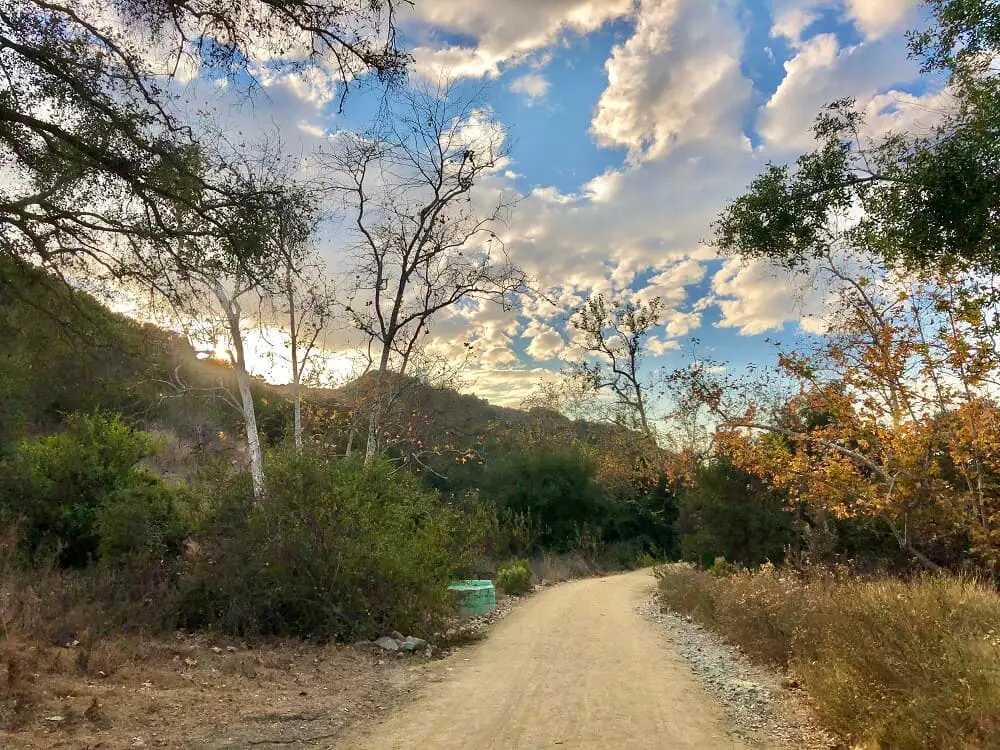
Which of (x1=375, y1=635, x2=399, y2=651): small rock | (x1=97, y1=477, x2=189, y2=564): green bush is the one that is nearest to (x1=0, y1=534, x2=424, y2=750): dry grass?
(x1=375, y1=635, x2=399, y2=651): small rock

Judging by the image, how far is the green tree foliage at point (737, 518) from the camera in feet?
61.1

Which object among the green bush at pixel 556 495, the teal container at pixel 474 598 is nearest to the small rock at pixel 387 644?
the teal container at pixel 474 598

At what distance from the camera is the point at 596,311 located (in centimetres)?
3450

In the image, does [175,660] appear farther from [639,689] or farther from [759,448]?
[759,448]

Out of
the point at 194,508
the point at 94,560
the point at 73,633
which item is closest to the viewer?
the point at 73,633

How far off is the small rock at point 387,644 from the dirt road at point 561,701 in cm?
83

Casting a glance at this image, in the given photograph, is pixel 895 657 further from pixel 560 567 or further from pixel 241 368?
pixel 560 567

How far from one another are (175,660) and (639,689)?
17.2 feet

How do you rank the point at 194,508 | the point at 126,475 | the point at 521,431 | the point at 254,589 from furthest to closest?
the point at 521,431
the point at 126,475
the point at 194,508
the point at 254,589

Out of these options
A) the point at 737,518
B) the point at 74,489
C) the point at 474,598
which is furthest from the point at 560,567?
the point at 74,489

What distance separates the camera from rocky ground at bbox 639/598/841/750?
539 centimetres

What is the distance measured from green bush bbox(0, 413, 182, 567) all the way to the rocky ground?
32.3ft

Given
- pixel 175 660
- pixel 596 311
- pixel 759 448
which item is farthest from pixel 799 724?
pixel 596 311

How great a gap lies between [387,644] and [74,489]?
30.2 feet
